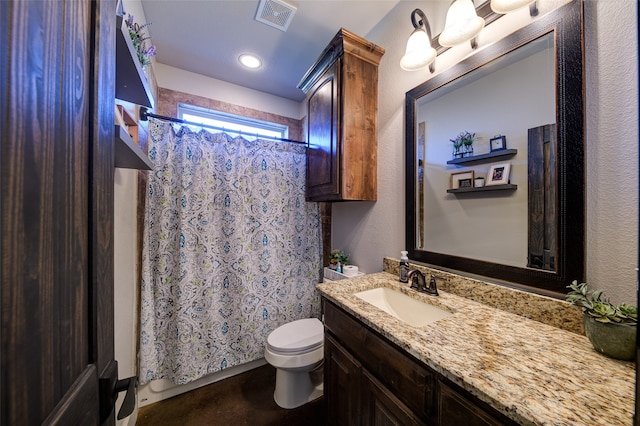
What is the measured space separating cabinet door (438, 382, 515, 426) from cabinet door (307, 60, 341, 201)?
112 cm

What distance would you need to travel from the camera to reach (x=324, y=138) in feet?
5.41

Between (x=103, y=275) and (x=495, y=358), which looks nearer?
(x=103, y=275)

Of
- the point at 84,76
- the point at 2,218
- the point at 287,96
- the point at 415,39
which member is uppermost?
the point at 287,96

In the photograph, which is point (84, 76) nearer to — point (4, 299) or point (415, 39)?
point (4, 299)

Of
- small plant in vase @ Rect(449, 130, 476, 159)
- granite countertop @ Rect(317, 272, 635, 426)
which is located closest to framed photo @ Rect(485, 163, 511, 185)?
small plant in vase @ Rect(449, 130, 476, 159)

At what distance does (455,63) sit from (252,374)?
2521 millimetres

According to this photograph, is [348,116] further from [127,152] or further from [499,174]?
[127,152]

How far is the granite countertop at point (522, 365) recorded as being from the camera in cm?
47

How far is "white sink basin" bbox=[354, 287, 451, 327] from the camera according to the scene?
1.05 meters

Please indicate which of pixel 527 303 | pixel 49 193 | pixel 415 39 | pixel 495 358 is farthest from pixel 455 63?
pixel 49 193

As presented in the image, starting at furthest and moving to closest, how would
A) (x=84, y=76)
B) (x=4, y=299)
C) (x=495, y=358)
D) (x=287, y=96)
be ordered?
1. (x=287, y=96)
2. (x=495, y=358)
3. (x=84, y=76)
4. (x=4, y=299)

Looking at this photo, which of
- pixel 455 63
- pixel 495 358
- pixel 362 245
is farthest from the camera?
pixel 362 245

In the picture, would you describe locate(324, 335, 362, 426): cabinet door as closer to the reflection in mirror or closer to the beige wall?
the reflection in mirror

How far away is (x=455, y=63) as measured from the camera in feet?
3.83
